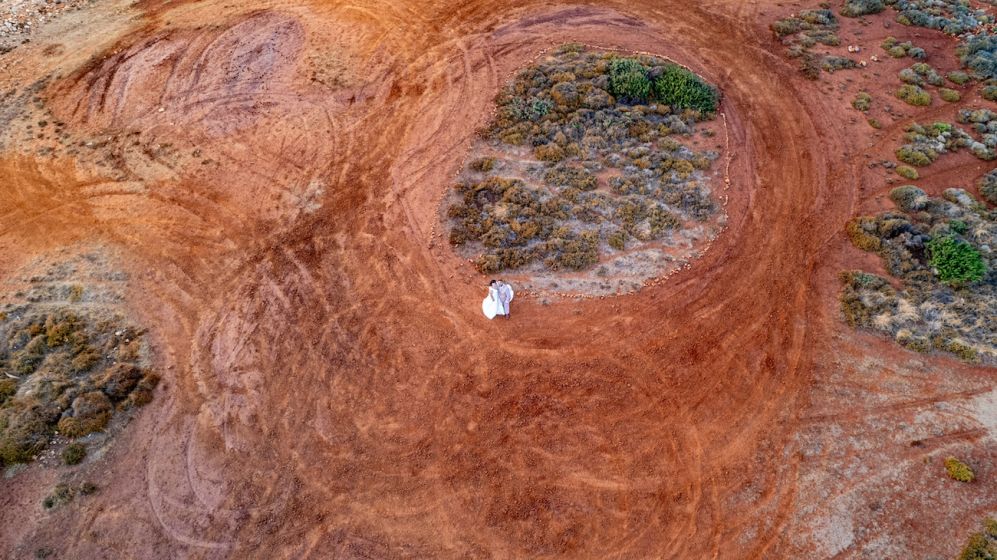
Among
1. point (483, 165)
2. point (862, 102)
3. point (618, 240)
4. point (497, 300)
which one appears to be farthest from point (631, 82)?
point (497, 300)

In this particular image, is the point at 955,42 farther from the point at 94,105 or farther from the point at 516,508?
the point at 94,105

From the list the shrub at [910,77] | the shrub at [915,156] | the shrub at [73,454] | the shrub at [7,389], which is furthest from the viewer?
the shrub at [910,77]

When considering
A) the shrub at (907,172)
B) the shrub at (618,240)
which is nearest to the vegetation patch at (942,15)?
the shrub at (907,172)

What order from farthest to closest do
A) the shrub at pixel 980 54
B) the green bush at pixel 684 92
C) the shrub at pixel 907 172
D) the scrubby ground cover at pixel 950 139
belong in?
1. the shrub at pixel 980 54
2. the green bush at pixel 684 92
3. the scrubby ground cover at pixel 950 139
4. the shrub at pixel 907 172

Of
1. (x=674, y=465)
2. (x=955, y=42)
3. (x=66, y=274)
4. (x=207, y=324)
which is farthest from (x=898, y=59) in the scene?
(x=66, y=274)

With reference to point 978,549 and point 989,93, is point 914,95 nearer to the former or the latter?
point 989,93

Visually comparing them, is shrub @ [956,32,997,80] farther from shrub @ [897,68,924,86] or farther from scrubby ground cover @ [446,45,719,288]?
scrubby ground cover @ [446,45,719,288]

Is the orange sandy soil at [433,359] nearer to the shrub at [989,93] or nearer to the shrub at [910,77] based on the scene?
the shrub at [910,77]
